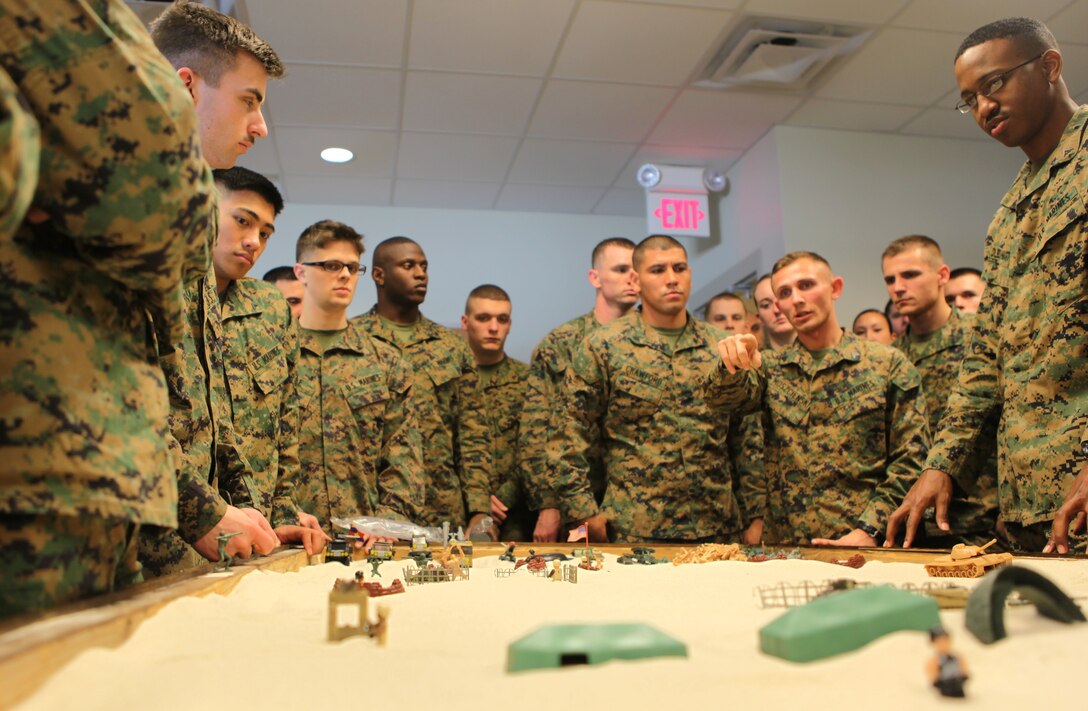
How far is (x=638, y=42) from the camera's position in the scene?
14.9ft

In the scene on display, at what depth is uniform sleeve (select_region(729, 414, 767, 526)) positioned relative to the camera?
3199 mm

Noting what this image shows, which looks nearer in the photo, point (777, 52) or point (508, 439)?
point (508, 439)

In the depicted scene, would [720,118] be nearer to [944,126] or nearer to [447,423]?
[944,126]

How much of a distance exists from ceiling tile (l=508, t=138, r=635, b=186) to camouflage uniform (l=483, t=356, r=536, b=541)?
1961 millimetres

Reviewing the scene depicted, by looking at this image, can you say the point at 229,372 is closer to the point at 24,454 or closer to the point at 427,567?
the point at 427,567

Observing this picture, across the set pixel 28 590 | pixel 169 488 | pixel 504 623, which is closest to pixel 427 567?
pixel 504 623

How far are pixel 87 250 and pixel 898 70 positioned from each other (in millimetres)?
5083

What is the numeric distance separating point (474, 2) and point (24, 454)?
3.82m

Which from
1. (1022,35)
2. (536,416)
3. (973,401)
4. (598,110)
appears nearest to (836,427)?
(973,401)

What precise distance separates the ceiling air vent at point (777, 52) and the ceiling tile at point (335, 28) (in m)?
1.80

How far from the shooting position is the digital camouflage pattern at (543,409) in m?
3.44

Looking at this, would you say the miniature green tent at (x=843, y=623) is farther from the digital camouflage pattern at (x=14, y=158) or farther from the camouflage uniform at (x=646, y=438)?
the camouflage uniform at (x=646, y=438)

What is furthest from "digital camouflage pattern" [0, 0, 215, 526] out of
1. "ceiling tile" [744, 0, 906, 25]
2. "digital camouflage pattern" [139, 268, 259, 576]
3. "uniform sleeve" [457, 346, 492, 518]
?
"ceiling tile" [744, 0, 906, 25]

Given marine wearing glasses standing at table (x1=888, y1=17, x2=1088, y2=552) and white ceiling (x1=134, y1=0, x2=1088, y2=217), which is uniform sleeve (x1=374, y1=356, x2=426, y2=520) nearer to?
marine wearing glasses standing at table (x1=888, y1=17, x2=1088, y2=552)
